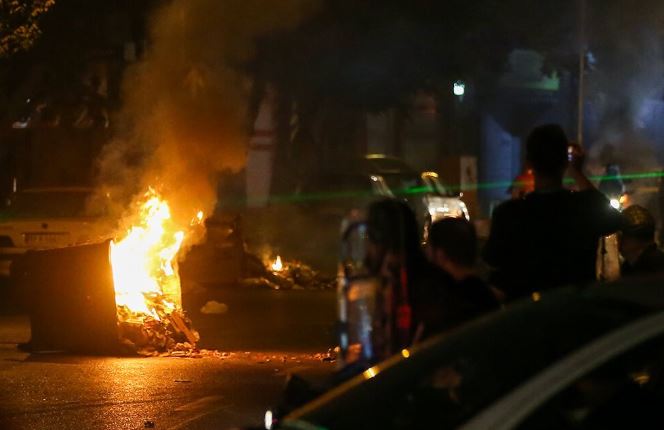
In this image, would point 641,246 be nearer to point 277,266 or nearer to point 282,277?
point 282,277

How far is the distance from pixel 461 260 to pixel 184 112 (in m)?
8.25

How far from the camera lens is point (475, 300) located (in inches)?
192

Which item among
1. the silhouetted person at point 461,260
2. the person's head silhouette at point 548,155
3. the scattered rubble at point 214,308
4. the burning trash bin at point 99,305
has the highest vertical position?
the person's head silhouette at point 548,155

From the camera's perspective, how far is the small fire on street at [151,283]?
443 inches

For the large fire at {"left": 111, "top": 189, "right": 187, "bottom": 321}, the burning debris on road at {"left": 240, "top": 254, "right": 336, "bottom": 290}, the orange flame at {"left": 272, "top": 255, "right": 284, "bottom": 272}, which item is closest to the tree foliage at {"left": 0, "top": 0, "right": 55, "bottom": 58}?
the burning debris on road at {"left": 240, "top": 254, "right": 336, "bottom": 290}

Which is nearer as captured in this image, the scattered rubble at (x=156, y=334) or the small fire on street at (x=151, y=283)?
the scattered rubble at (x=156, y=334)

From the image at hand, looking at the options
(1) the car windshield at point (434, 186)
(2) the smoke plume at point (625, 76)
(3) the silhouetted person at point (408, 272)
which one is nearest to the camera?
(3) the silhouetted person at point (408, 272)

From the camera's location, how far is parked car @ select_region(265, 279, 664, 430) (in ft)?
10.2

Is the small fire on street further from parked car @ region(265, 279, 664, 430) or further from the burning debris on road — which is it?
parked car @ region(265, 279, 664, 430)

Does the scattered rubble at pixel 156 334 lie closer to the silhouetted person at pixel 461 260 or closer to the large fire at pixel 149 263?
the large fire at pixel 149 263

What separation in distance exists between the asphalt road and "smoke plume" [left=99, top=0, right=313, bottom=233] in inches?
63.2

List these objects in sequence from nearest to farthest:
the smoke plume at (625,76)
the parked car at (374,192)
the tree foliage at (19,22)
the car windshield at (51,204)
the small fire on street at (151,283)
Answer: the small fire on street at (151,283) → the car windshield at (51,204) → the tree foliage at (19,22) → the parked car at (374,192) → the smoke plume at (625,76)

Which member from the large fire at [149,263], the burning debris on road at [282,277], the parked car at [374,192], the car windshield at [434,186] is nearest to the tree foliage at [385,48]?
the parked car at [374,192]

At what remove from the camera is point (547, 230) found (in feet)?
17.5
